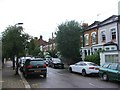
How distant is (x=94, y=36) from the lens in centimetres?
3947

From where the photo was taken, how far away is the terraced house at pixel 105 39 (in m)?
29.1

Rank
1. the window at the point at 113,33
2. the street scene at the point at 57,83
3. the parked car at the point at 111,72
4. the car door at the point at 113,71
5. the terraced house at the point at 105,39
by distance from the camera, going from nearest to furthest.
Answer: the street scene at the point at 57,83 < the parked car at the point at 111,72 < the car door at the point at 113,71 < the terraced house at the point at 105,39 < the window at the point at 113,33

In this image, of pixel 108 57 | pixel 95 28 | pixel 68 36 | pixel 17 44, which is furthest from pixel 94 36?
pixel 17 44

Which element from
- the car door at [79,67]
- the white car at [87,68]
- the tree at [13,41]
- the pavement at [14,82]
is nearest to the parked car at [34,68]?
the pavement at [14,82]

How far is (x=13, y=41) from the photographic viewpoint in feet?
76.6

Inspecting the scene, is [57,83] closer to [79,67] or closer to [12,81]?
[12,81]

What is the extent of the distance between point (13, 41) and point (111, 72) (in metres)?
9.90

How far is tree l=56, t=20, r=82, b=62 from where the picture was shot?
38750 mm

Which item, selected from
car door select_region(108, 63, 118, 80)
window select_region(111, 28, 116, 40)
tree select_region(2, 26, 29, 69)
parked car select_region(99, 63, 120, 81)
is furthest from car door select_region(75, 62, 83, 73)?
window select_region(111, 28, 116, 40)

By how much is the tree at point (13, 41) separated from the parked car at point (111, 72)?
8407mm

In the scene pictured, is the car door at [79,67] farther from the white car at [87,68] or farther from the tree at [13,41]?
the tree at [13,41]

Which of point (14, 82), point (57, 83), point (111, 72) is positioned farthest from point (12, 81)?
point (111, 72)

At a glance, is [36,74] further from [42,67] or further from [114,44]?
[114,44]

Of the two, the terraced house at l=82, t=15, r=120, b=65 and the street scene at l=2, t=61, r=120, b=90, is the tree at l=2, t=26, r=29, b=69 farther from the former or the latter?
the terraced house at l=82, t=15, r=120, b=65
